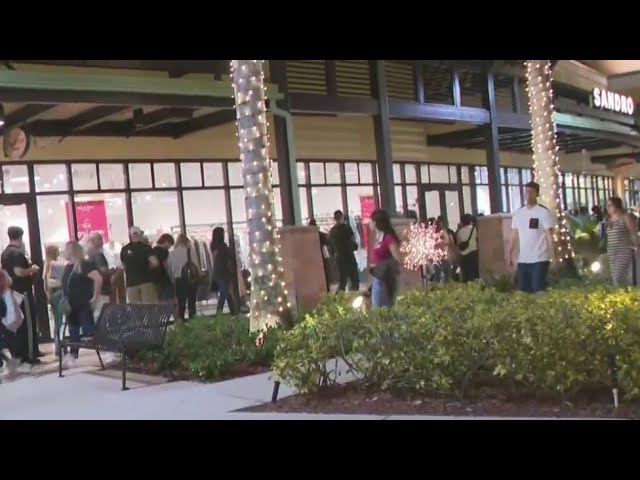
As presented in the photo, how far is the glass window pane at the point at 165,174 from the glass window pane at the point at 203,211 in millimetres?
370

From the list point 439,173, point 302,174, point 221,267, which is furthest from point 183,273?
point 439,173

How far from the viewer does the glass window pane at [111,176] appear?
591 inches

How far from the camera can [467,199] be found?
24609 mm

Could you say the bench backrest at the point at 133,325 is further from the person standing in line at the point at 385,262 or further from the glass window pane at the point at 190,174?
the glass window pane at the point at 190,174

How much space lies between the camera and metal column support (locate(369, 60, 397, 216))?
1586cm

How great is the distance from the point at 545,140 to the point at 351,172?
6.86 metres

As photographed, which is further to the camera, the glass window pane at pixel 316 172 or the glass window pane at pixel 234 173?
the glass window pane at pixel 316 172

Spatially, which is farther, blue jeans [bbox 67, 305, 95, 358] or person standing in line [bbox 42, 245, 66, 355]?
person standing in line [bbox 42, 245, 66, 355]

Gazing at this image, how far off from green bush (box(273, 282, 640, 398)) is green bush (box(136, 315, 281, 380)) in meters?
1.52

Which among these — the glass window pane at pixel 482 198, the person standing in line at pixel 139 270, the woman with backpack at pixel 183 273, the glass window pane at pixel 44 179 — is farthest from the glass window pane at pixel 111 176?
the glass window pane at pixel 482 198

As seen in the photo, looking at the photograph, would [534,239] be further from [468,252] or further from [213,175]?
[213,175]

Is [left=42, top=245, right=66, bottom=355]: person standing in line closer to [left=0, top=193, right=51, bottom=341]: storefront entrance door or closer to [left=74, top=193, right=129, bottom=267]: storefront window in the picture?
[left=0, top=193, right=51, bottom=341]: storefront entrance door

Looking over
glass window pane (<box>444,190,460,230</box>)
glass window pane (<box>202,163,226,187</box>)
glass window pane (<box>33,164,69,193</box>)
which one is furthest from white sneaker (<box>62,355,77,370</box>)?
glass window pane (<box>444,190,460,230</box>)
